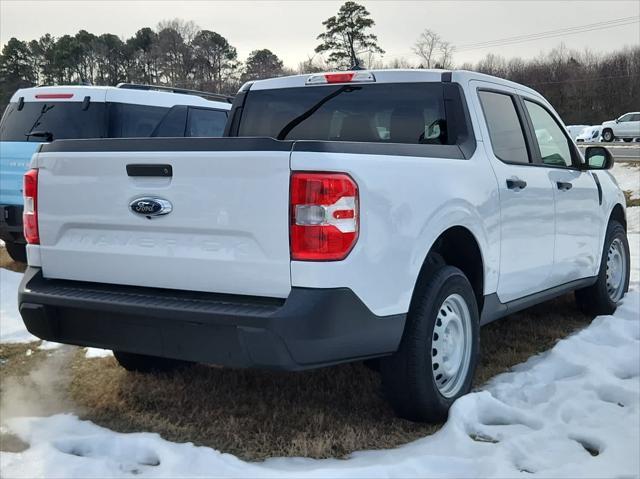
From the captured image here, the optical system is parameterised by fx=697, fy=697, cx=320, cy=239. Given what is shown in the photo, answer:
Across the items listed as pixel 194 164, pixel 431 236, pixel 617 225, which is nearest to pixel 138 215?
pixel 194 164

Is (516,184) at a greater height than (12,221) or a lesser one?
greater

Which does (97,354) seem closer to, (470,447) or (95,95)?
(470,447)

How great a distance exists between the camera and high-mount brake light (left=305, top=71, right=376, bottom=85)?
14.4 ft

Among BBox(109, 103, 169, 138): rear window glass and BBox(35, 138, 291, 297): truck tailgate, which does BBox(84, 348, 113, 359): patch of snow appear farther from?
BBox(109, 103, 169, 138): rear window glass

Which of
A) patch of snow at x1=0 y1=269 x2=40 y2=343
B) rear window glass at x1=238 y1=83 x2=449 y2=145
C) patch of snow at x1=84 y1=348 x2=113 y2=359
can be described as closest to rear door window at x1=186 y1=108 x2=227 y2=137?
patch of snow at x1=0 y1=269 x2=40 y2=343

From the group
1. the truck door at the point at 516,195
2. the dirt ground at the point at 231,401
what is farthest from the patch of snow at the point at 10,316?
the truck door at the point at 516,195

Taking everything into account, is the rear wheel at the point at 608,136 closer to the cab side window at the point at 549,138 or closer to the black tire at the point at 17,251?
the cab side window at the point at 549,138

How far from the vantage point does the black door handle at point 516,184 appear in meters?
4.30

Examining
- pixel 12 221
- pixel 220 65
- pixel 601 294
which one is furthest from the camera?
pixel 220 65

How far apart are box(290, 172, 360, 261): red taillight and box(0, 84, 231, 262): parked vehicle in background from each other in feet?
17.8

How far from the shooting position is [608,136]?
40.2 meters

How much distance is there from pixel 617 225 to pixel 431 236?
11.1 feet

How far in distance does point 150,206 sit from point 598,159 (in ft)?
12.7

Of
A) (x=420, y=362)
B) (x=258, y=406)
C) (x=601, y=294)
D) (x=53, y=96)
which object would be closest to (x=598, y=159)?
(x=601, y=294)
